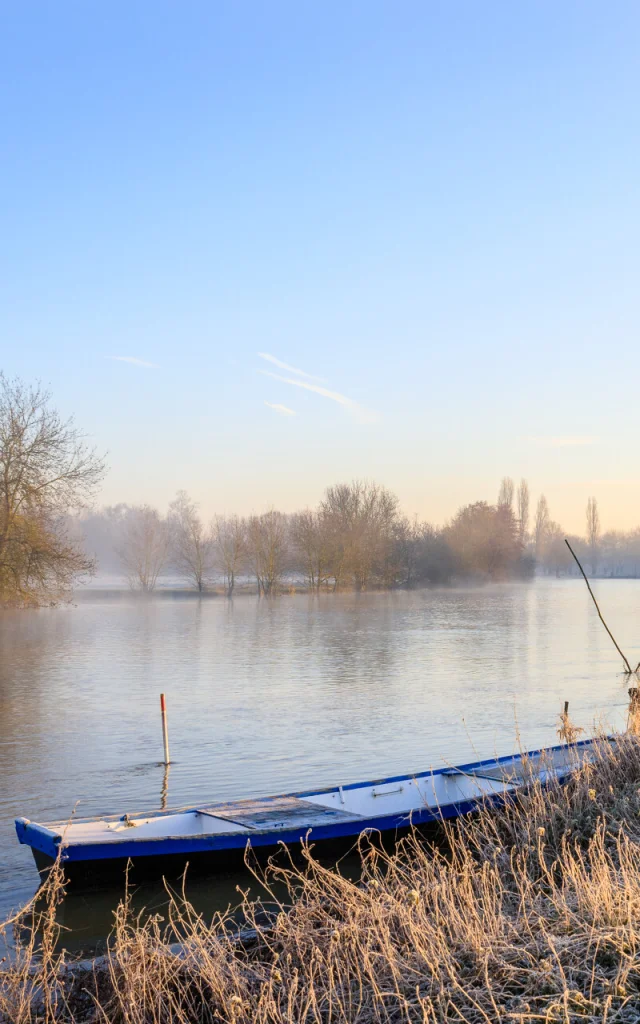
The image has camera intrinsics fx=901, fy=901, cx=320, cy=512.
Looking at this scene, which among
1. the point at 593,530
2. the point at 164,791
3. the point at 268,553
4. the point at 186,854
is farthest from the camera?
the point at 593,530

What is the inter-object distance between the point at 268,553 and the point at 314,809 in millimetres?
69317

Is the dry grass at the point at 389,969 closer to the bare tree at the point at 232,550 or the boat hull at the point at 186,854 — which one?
the boat hull at the point at 186,854

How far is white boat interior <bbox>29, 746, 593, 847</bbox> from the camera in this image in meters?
9.20

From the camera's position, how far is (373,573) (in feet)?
275

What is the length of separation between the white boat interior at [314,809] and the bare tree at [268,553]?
67.7 m

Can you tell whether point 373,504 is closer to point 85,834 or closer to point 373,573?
point 373,573

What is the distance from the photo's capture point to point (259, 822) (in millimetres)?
9578

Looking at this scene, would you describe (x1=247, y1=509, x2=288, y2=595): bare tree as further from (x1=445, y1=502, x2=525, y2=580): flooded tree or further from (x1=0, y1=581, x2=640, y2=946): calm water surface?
(x1=0, y1=581, x2=640, y2=946): calm water surface

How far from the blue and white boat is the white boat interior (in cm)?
1

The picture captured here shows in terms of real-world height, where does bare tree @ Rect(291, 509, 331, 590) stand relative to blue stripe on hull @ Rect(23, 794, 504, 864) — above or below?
above

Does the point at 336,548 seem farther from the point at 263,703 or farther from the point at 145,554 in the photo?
the point at 263,703

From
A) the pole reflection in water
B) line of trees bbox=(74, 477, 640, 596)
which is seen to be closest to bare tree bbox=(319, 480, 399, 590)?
line of trees bbox=(74, 477, 640, 596)

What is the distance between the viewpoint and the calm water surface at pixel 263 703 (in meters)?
14.0

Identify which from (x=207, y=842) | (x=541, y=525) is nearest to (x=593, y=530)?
(x=541, y=525)
